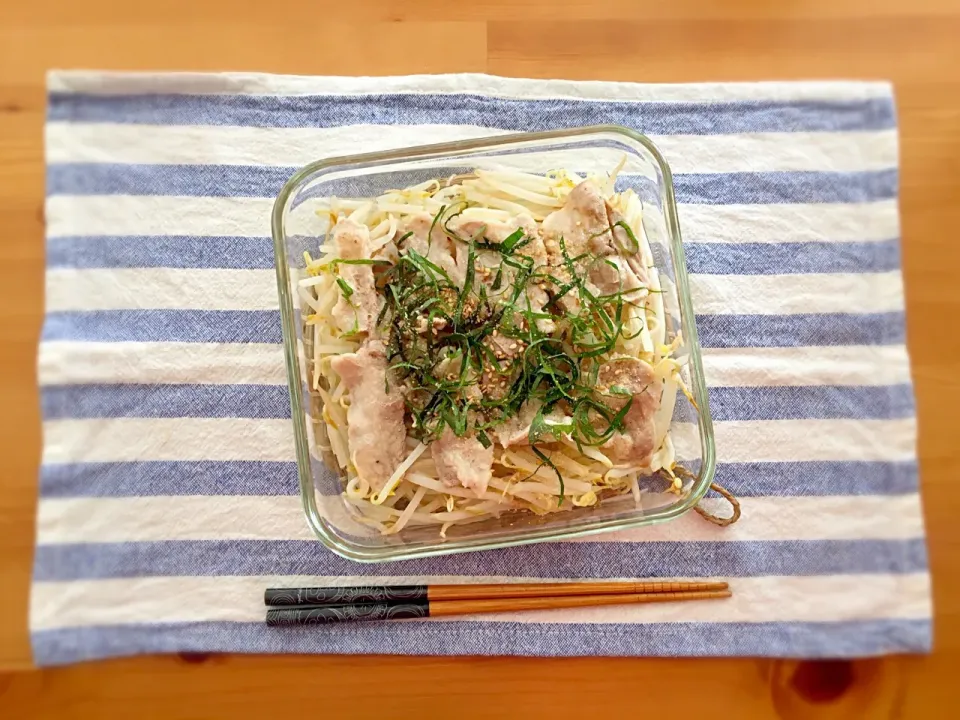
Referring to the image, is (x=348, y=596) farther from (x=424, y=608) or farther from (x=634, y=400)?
(x=634, y=400)

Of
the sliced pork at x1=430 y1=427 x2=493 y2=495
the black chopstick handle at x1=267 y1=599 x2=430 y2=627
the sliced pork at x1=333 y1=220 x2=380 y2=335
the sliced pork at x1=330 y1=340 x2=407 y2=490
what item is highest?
the sliced pork at x1=333 y1=220 x2=380 y2=335

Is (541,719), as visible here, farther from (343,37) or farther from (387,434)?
(343,37)

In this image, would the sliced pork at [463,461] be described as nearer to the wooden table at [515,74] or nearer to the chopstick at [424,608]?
the chopstick at [424,608]

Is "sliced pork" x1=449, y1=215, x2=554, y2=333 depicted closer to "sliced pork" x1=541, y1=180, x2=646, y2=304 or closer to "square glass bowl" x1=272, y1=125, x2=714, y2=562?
"sliced pork" x1=541, y1=180, x2=646, y2=304

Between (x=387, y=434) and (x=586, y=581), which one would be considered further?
(x=586, y=581)

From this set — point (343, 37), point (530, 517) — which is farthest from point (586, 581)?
point (343, 37)

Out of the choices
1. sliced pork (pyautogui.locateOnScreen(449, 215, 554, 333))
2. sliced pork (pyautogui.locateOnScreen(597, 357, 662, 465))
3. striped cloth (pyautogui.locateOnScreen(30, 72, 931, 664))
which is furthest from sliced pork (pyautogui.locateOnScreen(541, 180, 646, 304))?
striped cloth (pyautogui.locateOnScreen(30, 72, 931, 664))

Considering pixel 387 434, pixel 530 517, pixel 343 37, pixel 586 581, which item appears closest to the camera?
pixel 387 434

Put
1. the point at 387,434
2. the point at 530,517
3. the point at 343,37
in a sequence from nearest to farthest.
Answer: the point at 387,434, the point at 530,517, the point at 343,37

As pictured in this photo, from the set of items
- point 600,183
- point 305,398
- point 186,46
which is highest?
point 186,46
